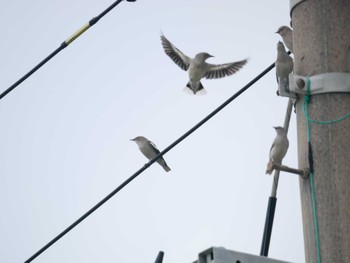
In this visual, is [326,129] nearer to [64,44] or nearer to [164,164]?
[64,44]

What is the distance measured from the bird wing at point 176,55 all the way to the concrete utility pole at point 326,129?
8.07 m

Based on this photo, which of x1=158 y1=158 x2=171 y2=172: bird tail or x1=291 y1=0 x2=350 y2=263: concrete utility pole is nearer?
x1=291 y1=0 x2=350 y2=263: concrete utility pole

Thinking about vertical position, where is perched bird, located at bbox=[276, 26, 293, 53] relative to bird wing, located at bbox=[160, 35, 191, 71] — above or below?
below

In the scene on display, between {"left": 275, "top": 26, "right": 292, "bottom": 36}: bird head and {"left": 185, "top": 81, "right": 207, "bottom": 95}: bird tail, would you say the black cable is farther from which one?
{"left": 185, "top": 81, "right": 207, "bottom": 95}: bird tail

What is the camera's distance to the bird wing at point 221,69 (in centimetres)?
1311

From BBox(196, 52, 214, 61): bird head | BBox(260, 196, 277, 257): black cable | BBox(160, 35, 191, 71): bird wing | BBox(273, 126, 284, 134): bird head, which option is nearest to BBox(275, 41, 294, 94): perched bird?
BBox(273, 126, 284, 134): bird head

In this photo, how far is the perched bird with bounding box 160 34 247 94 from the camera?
12914 millimetres

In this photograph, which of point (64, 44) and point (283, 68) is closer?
point (283, 68)

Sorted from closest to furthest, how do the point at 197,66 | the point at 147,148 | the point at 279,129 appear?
the point at 279,129
the point at 197,66
the point at 147,148

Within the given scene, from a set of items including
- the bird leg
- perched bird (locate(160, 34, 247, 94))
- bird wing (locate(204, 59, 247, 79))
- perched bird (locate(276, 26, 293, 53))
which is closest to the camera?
the bird leg

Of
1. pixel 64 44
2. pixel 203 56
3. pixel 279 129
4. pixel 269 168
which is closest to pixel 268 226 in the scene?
pixel 269 168

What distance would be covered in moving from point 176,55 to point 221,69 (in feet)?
2.73

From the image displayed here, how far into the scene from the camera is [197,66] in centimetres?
1295

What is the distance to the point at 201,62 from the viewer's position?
512 inches
